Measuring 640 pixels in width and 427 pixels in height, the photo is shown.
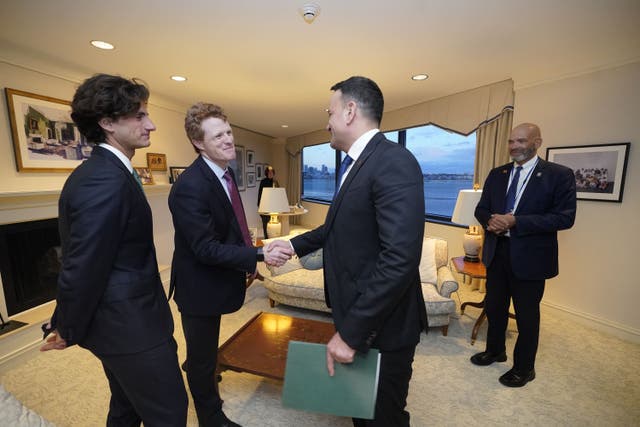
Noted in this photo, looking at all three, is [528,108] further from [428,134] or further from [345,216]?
[345,216]

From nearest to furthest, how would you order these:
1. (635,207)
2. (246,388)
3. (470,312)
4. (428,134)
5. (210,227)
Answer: (210,227) < (246,388) < (635,207) < (470,312) < (428,134)

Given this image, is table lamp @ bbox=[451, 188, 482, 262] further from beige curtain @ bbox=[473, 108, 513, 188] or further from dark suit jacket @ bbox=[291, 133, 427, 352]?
dark suit jacket @ bbox=[291, 133, 427, 352]

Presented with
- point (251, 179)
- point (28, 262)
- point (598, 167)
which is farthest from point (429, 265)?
point (251, 179)

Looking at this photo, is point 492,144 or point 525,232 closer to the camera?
point 525,232

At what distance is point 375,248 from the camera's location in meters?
0.91

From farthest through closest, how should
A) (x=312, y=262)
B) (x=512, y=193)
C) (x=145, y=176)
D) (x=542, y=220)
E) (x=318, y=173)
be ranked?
1. (x=318, y=173)
2. (x=145, y=176)
3. (x=312, y=262)
4. (x=512, y=193)
5. (x=542, y=220)

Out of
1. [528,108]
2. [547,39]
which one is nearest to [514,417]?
[547,39]

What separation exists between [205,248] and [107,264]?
347 millimetres

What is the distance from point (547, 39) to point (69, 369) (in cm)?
430

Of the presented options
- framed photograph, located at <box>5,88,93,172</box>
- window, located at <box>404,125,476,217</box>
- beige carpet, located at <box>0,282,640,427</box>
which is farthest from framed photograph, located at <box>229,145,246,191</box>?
beige carpet, located at <box>0,282,640,427</box>

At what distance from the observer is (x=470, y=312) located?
296 cm

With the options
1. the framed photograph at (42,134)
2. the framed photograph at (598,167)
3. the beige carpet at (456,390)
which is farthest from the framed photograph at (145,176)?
the framed photograph at (598,167)

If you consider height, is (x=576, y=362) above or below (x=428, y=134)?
below

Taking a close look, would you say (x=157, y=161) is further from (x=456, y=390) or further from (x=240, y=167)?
(x=456, y=390)
